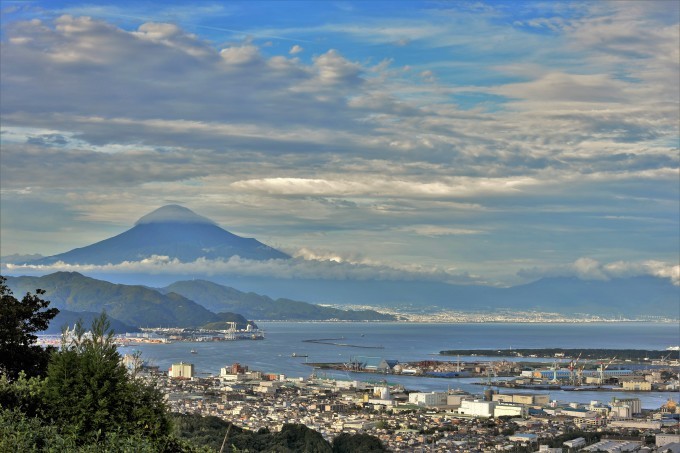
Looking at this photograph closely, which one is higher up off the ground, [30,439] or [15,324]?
[15,324]

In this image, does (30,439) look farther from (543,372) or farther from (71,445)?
(543,372)

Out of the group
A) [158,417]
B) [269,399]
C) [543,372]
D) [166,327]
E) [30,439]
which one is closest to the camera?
[30,439]

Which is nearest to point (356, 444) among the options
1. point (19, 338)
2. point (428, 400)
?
point (19, 338)

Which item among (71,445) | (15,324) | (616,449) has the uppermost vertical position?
(15,324)

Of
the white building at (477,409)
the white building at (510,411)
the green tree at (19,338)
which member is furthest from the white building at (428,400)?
the green tree at (19,338)

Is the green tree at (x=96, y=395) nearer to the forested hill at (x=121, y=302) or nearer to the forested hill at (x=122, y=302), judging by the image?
the forested hill at (x=121, y=302)

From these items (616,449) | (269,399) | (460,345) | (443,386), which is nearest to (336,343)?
(460,345)
